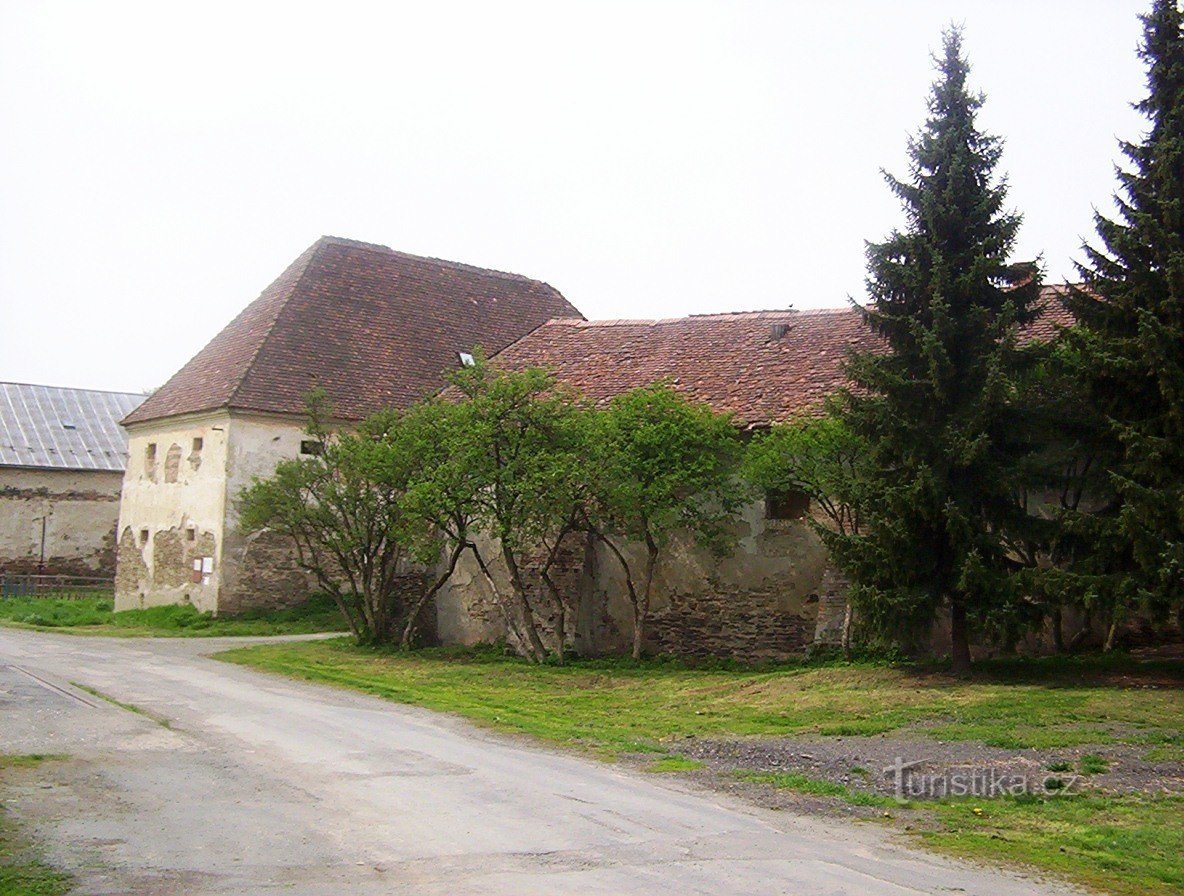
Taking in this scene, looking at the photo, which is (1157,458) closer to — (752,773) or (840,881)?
(752,773)

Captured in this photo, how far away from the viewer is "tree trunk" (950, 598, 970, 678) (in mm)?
16906

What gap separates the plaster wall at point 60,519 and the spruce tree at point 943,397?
29.3m

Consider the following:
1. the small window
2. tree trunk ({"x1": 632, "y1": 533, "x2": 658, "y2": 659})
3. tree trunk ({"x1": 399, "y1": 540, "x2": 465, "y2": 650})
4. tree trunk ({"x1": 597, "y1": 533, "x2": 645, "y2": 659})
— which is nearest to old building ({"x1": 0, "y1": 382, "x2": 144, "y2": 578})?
tree trunk ({"x1": 399, "y1": 540, "x2": 465, "y2": 650})

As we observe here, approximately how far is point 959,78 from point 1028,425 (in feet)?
17.2

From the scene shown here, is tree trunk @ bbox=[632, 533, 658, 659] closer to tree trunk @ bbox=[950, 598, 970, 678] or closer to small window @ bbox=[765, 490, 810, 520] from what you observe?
small window @ bbox=[765, 490, 810, 520]

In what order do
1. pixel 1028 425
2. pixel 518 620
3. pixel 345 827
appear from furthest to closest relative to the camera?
pixel 518 620 → pixel 1028 425 → pixel 345 827

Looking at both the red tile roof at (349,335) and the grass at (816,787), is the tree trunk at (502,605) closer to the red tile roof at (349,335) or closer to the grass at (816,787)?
the red tile roof at (349,335)

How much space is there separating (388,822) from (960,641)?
10925 mm

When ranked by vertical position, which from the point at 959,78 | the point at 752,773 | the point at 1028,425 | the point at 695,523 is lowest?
the point at 752,773

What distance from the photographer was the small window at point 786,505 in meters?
21.0

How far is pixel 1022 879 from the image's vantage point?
7.62 m

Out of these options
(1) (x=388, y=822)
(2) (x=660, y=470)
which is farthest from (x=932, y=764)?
(2) (x=660, y=470)

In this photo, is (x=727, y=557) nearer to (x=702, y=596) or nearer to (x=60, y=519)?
(x=702, y=596)

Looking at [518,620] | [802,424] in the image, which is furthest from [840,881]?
[518,620]
